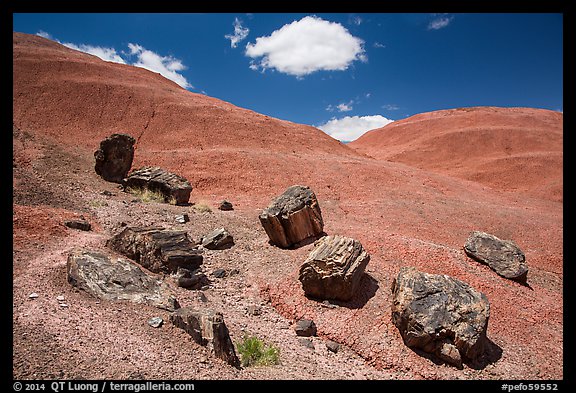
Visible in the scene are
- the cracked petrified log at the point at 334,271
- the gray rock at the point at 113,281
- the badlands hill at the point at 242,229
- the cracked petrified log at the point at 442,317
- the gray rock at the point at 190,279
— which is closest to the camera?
the badlands hill at the point at 242,229

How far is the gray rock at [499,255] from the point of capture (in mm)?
10586

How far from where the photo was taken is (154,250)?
8.95m

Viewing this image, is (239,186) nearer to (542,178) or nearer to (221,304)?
(221,304)

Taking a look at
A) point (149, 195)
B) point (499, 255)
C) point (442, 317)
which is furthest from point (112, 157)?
point (499, 255)

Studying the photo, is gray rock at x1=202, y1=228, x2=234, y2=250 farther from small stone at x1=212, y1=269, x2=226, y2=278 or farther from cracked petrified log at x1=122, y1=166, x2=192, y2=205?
cracked petrified log at x1=122, y1=166, x2=192, y2=205

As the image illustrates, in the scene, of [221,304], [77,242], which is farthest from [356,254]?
[77,242]

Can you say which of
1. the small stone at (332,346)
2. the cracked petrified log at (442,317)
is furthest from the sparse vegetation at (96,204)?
the cracked petrified log at (442,317)

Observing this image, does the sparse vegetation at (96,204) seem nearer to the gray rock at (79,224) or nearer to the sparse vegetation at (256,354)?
the gray rock at (79,224)

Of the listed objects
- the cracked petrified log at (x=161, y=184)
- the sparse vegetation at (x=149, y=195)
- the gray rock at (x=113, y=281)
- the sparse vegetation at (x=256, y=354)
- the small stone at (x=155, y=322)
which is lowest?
the sparse vegetation at (x=256, y=354)

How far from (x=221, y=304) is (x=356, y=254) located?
360cm

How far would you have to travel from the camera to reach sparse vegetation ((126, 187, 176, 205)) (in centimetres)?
1520

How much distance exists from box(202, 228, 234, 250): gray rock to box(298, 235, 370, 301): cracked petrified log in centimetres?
349

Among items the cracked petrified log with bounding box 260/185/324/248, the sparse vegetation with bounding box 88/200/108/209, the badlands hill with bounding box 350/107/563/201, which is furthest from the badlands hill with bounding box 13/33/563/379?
the badlands hill with bounding box 350/107/563/201

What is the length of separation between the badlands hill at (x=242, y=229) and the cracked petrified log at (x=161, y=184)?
94 centimetres
